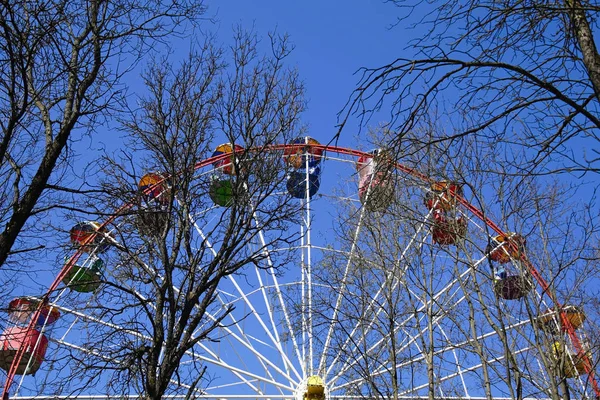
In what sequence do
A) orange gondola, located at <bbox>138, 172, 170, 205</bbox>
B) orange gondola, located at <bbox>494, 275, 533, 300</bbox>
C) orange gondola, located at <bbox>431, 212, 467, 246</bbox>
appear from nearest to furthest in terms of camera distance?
orange gondola, located at <bbox>138, 172, 170, 205</bbox> → orange gondola, located at <bbox>494, 275, 533, 300</bbox> → orange gondola, located at <bbox>431, 212, 467, 246</bbox>

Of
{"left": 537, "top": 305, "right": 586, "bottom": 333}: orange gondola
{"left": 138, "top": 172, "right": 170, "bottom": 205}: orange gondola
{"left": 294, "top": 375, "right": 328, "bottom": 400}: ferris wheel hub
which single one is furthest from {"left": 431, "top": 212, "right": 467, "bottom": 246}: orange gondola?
{"left": 294, "top": 375, "right": 328, "bottom": 400}: ferris wheel hub

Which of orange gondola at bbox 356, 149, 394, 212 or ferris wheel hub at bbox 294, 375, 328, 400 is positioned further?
ferris wheel hub at bbox 294, 375, 328, 400

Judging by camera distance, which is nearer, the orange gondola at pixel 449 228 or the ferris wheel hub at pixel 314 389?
the orange gondola at pixel 449 228

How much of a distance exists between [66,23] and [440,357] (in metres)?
6.96

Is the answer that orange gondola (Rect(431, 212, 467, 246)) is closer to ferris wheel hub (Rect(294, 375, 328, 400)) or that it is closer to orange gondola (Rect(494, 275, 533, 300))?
orange gondola (Rect(494, 275, 533, 300))

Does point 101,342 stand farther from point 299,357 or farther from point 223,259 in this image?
point 299,357

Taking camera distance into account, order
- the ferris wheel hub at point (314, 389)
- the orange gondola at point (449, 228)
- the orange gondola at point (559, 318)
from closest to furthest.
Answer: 1. the orange gondola at point (559, 318)
2. the orange gondola at point (449, 228)
3. the ferris wheel hub at point (314, 389)

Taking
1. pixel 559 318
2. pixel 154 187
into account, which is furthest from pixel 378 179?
pixel 559 318

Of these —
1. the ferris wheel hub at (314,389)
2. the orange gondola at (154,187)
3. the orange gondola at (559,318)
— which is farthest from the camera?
the ferris wheel hub at (314,389)

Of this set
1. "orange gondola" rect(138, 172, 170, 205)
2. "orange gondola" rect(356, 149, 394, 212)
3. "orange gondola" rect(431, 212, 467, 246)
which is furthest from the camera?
"orange gondola" rect(431, 212, 467, 246)

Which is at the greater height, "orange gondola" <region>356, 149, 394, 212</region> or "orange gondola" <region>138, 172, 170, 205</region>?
"orange gondola" <region>138, 172, 170, 205</region>

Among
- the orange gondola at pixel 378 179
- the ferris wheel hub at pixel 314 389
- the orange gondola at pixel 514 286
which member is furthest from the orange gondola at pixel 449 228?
the ferris wheel hub at pixel 314 389

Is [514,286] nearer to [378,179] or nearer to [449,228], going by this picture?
[449,228]

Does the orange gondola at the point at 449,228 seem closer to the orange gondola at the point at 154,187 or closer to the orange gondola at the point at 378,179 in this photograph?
the orange gondola at the point at 378,179
